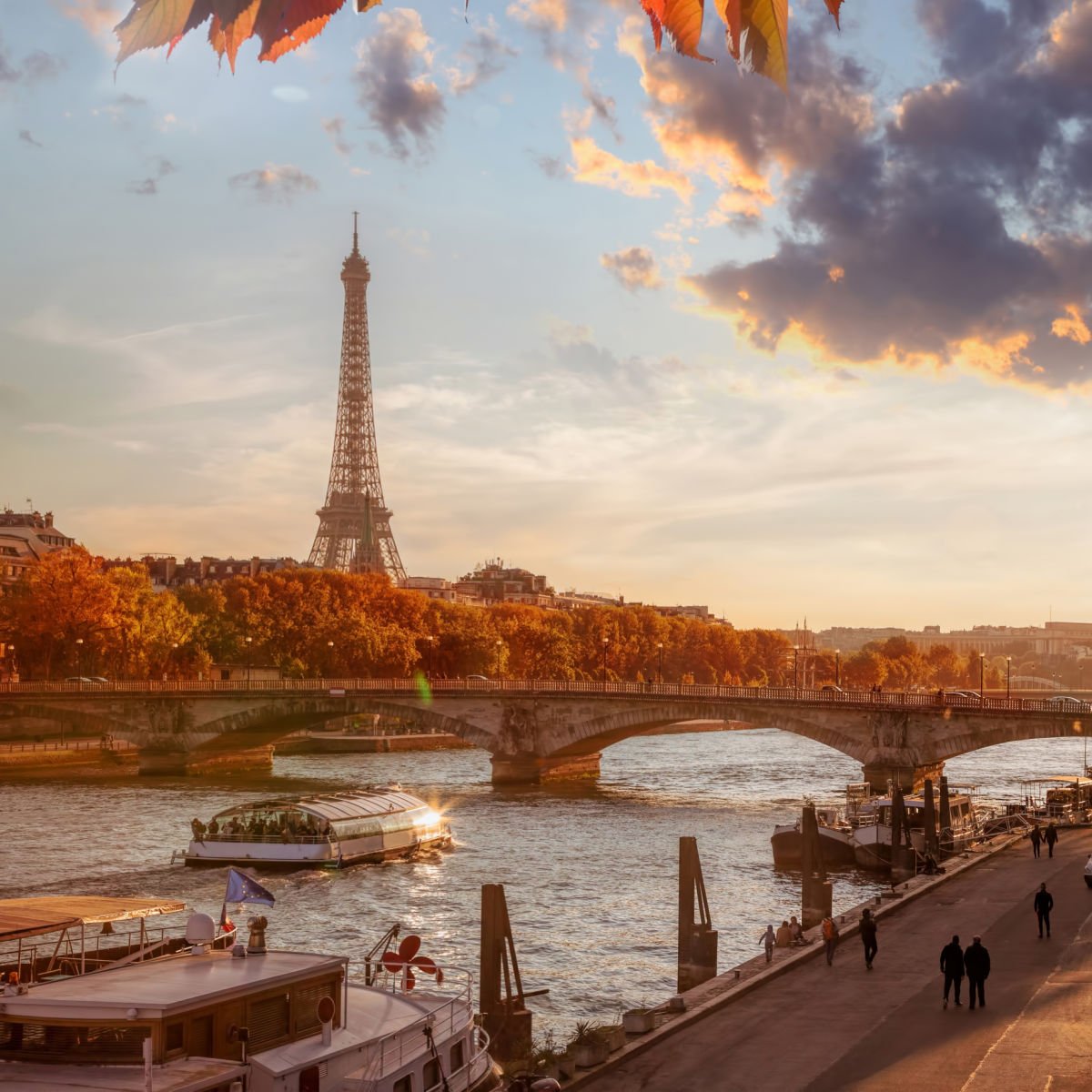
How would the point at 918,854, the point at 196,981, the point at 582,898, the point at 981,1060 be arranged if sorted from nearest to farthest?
the point at 196,981
the point at 981,1060
the point at 582,898
the point at 918,854

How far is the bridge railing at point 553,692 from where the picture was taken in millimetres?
74750

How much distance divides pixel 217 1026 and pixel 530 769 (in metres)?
65.8

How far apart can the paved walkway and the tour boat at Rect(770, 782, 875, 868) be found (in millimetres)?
16478

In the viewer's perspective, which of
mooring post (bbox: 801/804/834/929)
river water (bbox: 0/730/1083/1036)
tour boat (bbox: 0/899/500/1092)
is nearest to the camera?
tour boat (bbox: 0/899/500/1092)

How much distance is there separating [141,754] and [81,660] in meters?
23.2

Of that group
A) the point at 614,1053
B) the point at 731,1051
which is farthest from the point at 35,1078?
the point at 731,1051

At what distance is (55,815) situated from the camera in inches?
2365

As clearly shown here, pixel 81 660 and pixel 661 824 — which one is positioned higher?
pixel 81 660

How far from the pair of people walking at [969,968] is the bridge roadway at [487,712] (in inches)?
2020

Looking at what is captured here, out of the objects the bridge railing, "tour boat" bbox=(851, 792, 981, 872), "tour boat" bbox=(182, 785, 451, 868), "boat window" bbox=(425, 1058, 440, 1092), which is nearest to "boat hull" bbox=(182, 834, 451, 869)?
"tour boat" bbox=(182, 785, 451, 868)

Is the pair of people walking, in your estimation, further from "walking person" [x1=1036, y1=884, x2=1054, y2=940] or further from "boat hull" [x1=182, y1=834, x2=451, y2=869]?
"boat hull" [x1=182, y1=834, x2=451, y2=869]

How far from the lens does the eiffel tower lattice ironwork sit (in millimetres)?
187125

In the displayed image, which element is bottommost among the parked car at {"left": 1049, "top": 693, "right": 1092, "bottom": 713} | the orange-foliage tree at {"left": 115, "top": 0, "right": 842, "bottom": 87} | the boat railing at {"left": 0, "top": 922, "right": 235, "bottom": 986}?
the boat railing at {"left": 0, "top": 922, "right": 235, "bottom": 986}

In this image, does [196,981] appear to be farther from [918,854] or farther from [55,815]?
[55,815]
